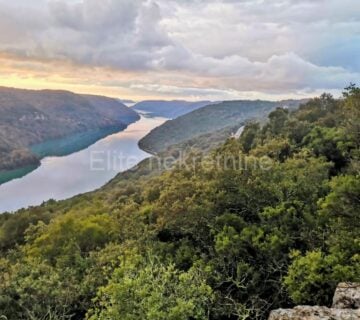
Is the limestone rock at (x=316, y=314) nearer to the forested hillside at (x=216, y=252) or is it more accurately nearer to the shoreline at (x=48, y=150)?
the forested hillside at (x=216, y=252)

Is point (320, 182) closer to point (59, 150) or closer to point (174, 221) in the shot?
point (174, 221)

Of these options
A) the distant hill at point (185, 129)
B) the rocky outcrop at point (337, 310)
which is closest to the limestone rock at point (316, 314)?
the rocky outcrop at point (337, 310)

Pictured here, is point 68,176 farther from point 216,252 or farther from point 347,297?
point 347,297

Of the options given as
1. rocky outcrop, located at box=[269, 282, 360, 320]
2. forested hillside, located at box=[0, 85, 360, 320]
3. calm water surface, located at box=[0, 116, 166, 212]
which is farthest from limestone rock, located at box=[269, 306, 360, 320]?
calm water surface, located at box=[0, 116, 166, 212]

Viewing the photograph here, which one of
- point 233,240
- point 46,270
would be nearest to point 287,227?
point 233,240

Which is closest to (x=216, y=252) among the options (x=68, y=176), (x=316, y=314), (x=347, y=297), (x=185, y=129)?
(x=347, y=297)

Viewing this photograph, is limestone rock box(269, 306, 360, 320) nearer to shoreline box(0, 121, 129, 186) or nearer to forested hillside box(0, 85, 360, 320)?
forested hillside box(0, 85, 360, 320)
